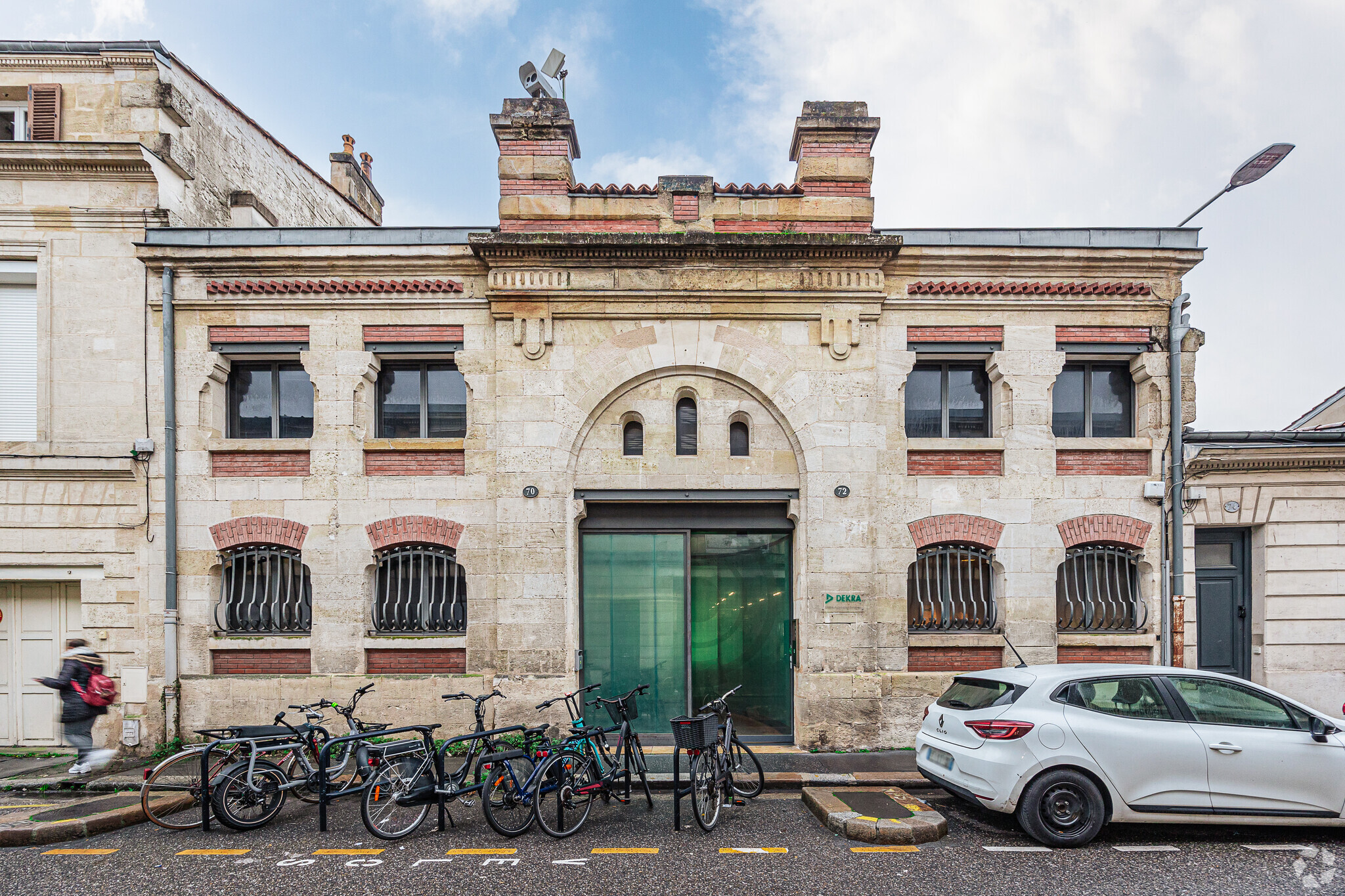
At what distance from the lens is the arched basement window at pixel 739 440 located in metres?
9.51

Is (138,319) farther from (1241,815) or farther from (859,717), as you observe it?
(1241,815)

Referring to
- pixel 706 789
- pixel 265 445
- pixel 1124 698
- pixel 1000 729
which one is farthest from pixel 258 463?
pixel 1124 698

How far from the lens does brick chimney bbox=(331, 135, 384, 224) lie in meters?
15.1

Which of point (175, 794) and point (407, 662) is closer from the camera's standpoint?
point (175, 794)

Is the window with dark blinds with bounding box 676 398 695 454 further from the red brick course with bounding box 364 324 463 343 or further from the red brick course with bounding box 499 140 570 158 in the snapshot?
the red brick course with bounding box 499 140 570 158

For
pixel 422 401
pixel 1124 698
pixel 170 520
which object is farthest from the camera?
pixel 422 401

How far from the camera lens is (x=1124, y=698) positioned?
632 cm

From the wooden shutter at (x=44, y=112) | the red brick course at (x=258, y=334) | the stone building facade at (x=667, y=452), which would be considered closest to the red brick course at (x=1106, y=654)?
the stone building facade at (x=667, y=452)

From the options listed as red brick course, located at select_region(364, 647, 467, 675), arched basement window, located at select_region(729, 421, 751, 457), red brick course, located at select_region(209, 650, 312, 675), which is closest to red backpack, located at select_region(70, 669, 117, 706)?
red brick course, located at select_region(209, 650, 312, 675)

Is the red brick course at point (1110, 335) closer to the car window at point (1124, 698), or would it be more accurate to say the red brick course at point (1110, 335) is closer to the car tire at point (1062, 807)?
the car window at point (1124, 698)

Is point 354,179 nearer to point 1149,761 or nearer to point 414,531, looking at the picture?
point 414,531

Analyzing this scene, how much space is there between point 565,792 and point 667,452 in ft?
14.4

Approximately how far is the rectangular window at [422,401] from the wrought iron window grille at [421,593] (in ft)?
5.41

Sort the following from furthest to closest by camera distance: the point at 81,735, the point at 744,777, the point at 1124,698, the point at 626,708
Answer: the point at 81,735, the point at 744,777, the point at 626,708, the point at 1124,698
